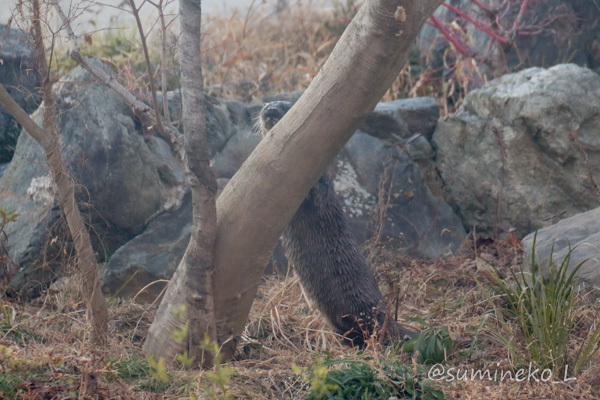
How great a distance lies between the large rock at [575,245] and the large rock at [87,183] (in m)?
3.07

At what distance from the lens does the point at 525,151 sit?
5.91m

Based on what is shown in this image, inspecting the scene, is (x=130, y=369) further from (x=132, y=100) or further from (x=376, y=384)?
(x=132, y=100)

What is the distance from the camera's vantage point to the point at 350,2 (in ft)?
30.7

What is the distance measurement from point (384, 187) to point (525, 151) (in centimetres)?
137

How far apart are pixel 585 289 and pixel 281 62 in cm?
635

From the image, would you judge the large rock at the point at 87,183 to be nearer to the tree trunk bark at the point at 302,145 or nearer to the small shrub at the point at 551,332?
the tree trunk bark at the point at 302,145

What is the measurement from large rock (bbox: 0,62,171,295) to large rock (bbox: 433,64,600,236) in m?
3.02

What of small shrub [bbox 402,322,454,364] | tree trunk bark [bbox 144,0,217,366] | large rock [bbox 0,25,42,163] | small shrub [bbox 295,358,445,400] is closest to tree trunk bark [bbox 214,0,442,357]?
tree trunk bark [bbox 144,0,217,366]

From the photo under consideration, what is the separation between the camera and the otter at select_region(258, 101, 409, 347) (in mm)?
4027

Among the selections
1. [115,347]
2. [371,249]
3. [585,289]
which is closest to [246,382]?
[115,347]

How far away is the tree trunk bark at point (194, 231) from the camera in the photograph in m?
3.00

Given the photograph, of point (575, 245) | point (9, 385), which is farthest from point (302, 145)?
point (575, 245)

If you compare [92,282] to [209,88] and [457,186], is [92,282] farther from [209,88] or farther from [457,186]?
[209,88]

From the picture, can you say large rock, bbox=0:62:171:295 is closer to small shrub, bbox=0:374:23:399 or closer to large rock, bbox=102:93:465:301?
large rock, bbox=102:93:465:301
